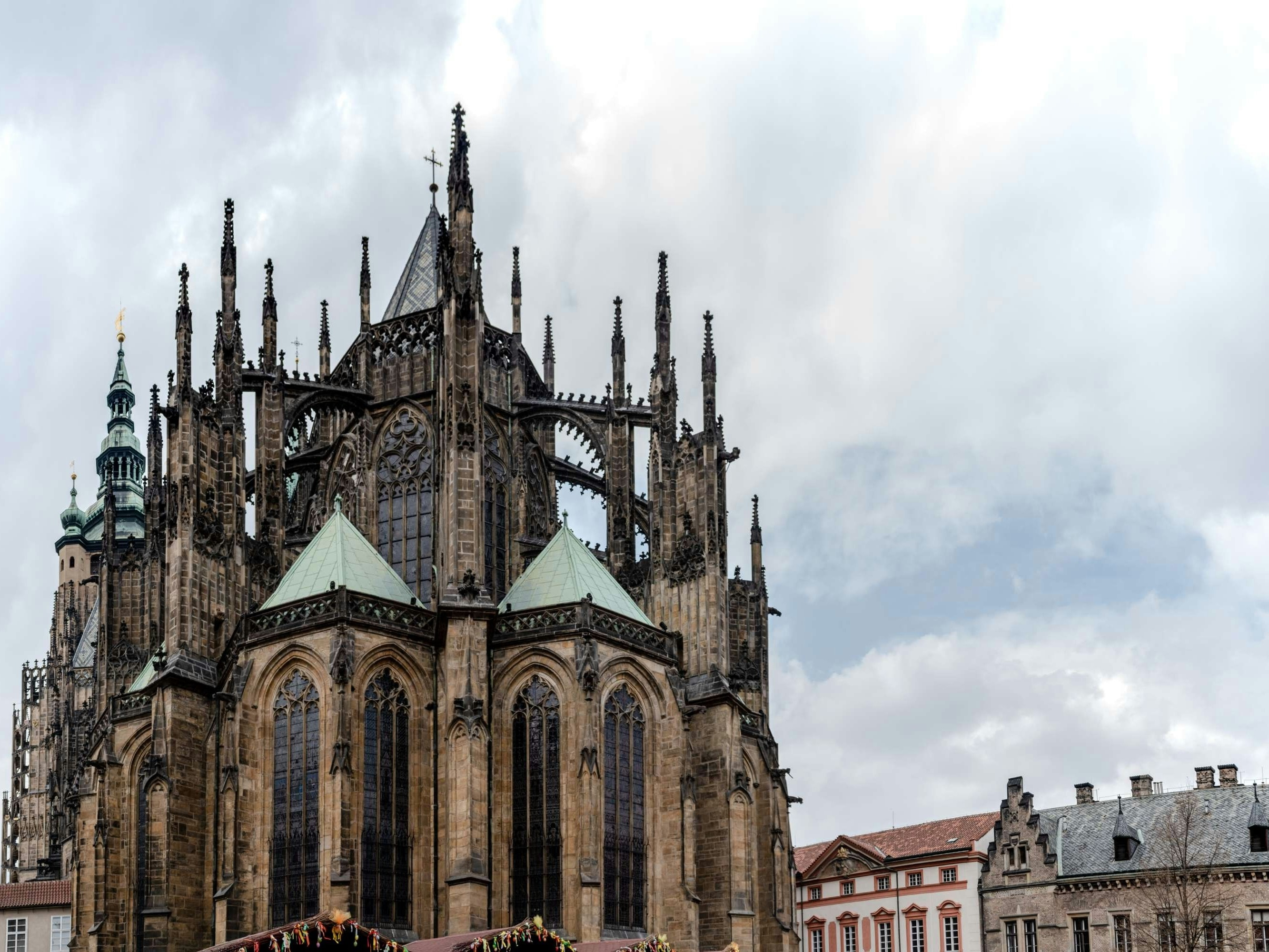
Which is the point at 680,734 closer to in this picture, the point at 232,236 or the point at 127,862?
the point at 127,862

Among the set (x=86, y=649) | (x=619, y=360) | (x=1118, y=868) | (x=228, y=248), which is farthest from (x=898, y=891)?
(x=86, y=649)

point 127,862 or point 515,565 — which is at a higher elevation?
point 515,565

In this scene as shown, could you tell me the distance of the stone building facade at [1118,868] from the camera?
5862 cm

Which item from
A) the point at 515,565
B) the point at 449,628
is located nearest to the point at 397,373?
the point at 515,565

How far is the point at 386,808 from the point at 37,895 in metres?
27.6

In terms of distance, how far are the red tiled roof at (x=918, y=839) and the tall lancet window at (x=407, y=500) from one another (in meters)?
25.3

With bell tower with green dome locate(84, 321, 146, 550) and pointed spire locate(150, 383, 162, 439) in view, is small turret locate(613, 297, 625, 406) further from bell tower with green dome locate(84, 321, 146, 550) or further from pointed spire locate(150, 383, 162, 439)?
bell tower with green dome locate(84, 321, 146, 550)

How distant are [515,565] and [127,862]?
47.0 feet

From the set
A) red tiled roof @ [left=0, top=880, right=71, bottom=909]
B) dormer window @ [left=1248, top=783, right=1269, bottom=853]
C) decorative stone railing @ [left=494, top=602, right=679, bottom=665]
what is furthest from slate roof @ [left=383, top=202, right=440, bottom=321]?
dormer window @ [left=1248, top=783, right=1269, bottom=853]

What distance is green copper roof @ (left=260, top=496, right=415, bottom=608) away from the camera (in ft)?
142

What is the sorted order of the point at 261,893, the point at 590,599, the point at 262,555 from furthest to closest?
the point at 262,555 < the point at 590,599 < the point at 261,893

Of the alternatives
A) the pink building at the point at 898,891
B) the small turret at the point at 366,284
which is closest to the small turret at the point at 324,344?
Answer: the small turret at the point at 366,284

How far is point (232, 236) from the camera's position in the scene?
49.4 m

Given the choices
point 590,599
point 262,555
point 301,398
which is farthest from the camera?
point 301,398
